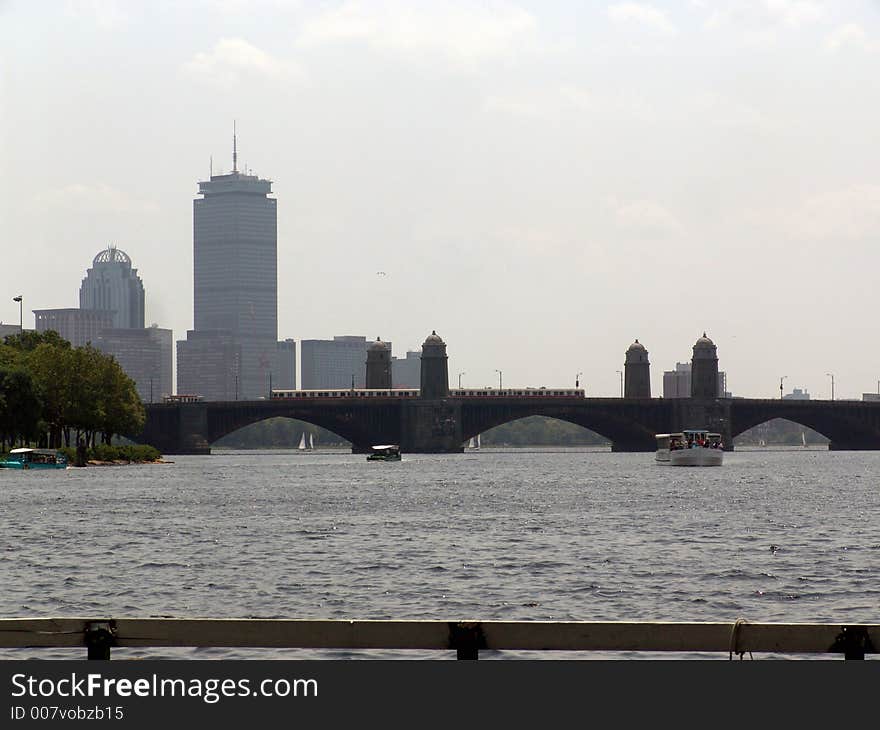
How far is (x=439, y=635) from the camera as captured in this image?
15492mm

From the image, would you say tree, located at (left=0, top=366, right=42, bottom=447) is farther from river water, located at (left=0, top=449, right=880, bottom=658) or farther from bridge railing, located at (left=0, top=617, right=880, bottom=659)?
bridge railing, located at (left=0, top=617, right=880, bottom=659)

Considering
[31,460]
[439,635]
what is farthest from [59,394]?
[439,635]

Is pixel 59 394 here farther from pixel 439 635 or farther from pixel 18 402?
pixel 439 635

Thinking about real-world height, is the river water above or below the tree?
below

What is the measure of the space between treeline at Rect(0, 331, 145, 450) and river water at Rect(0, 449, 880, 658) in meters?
26.2

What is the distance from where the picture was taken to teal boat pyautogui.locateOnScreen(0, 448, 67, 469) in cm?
16150

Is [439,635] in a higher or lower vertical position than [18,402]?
lower

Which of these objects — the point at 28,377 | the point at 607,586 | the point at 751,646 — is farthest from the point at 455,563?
the point at 28,377

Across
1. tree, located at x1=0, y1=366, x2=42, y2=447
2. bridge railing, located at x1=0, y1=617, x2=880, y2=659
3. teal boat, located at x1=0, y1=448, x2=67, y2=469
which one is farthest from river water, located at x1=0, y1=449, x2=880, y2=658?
teal boat, located at x1=0, y1=448, x2=67, y2=469

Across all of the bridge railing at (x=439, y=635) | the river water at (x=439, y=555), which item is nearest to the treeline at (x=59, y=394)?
the river water at (x=439, y=555)

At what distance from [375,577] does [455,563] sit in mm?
6202

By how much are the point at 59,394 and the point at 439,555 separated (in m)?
116

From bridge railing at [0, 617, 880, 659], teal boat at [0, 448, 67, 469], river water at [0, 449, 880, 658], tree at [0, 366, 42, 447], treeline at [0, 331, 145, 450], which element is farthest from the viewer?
teal boat at [0, 448, 67, 469]

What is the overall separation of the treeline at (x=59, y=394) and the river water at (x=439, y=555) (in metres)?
26.2
